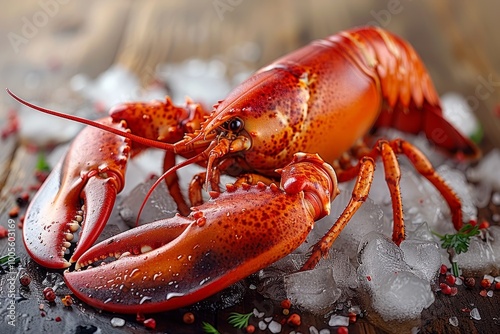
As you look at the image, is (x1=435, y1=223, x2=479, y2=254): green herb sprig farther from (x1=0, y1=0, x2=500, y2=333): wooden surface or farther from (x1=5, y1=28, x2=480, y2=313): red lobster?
(x1=0, y1=0, x2=500, y2=333): wooden surface

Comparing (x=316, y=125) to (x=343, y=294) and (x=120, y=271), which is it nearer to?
(x=343, y=294)

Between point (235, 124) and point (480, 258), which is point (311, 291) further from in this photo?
point (480, 258)

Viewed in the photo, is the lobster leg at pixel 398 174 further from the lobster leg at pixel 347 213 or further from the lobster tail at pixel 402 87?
the lobster tail at pixel 402 87

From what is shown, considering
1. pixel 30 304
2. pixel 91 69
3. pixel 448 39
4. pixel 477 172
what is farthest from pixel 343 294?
pixel 448 39

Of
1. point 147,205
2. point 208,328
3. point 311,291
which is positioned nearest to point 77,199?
point 147,205

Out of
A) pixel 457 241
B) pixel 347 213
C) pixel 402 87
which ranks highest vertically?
pixel 402 87
